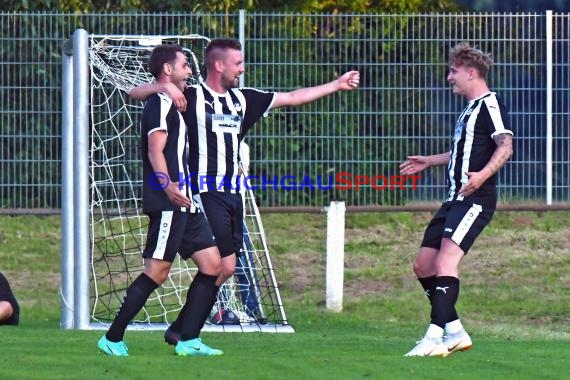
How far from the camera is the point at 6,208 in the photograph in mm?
15781

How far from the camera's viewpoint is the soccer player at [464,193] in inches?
356

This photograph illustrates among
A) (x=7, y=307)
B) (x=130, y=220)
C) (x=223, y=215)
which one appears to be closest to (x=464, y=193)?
(x=223, y=215)

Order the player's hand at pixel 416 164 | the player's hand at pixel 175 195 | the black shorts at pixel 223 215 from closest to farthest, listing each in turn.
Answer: the player's hand at pixel 175 195
the black shorts at pixel 223 215
the player's hand at pixel 416 164

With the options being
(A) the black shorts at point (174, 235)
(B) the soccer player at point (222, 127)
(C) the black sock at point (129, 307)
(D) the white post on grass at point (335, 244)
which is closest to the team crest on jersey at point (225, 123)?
(B) the soccer player at point (222, 127)

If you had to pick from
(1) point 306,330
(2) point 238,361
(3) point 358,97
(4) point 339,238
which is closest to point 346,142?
(3) point 358,97

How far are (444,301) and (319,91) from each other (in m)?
1.58

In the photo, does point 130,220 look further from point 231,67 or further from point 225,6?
point 231,67

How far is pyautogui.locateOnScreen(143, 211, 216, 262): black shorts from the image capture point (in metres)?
8.83

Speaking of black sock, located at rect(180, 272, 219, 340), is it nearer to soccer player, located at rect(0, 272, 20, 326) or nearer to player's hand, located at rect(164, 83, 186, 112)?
player's hand, located at rect(164, 83, 186, 112)

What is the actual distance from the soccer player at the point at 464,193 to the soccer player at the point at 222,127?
2.52 ft

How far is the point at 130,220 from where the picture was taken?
49.5ft

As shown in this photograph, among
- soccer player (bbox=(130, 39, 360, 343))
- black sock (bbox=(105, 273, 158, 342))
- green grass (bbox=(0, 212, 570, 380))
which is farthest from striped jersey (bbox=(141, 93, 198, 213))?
green grass (bbox=(0, 212, 570, 380))

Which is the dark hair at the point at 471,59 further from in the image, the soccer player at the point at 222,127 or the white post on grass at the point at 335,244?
the white post on grass at the point at 335,244

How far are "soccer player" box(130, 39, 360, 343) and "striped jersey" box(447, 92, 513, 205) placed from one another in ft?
2.60
